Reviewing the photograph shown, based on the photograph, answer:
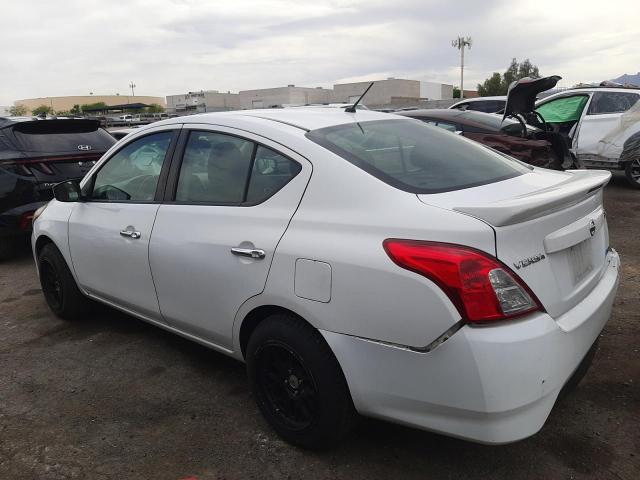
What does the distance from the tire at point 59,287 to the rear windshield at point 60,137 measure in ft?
7.48

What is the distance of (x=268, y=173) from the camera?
2.70 meters

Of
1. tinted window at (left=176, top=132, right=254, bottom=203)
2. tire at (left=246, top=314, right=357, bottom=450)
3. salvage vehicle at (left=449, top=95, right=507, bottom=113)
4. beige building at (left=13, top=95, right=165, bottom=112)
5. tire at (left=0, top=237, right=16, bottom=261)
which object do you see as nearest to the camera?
tire at (left=246, top=314, right=357, bottom=450)

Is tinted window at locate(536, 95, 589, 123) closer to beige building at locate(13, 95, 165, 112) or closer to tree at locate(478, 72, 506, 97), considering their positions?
tree at locate(478, 72, 506, 97)

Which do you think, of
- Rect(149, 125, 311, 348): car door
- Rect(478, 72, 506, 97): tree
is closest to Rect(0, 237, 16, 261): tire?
Rect(149, 125, 311, 348): car door

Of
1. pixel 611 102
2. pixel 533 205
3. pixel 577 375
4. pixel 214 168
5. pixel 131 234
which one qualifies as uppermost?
pixel 611 102

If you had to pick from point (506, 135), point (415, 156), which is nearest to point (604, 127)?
point (506, 135)

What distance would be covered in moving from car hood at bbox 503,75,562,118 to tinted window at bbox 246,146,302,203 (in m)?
5.10

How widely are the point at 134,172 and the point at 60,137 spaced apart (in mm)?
3456

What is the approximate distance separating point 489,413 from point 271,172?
4.85 feet

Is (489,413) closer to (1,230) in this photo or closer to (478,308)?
(478,308)

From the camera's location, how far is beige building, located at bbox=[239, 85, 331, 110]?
51.6 metres

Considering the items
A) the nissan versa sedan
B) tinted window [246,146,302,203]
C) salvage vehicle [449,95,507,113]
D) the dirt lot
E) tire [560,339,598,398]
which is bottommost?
the dirt lot

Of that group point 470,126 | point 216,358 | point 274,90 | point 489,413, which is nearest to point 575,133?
point 470,126

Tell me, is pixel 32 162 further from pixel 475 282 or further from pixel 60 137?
pixel 475 282
